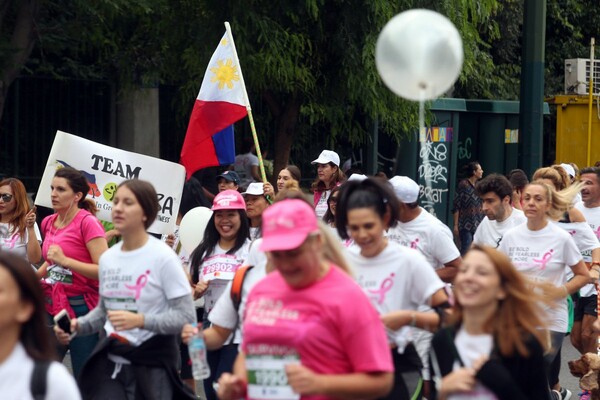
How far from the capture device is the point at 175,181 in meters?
9.52

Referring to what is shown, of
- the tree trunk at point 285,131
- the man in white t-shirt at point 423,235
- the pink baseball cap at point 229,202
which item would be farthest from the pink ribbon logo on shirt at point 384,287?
the tree trunk at point 285,131

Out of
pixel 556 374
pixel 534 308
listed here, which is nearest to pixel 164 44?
pixel 556 374

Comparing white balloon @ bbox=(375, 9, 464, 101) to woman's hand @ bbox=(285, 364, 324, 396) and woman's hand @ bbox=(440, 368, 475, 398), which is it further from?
woman's hand @ bbox=(285, 364, 324, 396)

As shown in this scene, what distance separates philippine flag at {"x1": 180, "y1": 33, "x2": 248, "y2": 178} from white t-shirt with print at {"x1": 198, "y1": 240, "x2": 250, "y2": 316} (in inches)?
103

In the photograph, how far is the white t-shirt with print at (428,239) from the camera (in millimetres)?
6832

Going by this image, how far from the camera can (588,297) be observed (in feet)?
30.9

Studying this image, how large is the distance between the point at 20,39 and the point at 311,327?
28.1ft

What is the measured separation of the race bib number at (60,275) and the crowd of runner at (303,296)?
1 centimetres

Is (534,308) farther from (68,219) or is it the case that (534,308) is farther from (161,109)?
(161,109)

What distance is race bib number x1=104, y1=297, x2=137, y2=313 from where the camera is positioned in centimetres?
582

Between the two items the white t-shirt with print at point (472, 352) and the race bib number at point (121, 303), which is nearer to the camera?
the white t-shirt with print at point (472, 352)

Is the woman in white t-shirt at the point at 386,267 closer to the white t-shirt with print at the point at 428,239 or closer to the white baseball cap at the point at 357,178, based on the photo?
the white baseball cap at the point at 357,178

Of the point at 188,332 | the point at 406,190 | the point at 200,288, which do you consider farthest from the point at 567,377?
the point at 188,332

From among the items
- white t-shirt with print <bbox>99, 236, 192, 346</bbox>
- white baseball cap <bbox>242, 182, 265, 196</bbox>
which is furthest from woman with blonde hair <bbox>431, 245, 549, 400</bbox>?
white baseball cap <bbox>242, 182, 265, 196</bbox>
